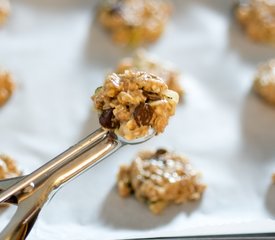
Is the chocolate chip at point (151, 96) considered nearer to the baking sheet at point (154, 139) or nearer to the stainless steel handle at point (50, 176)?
the stainless steel handle at point (50, 176)

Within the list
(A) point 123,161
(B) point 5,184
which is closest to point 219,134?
(A) point 123,161

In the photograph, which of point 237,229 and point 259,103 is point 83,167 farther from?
point 259,103

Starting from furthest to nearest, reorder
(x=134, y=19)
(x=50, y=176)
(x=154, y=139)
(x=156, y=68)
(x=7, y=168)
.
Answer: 1. (x=134, y=19)
2. (x=156, y=68)
3. (x=154, y=139)
4. (x=7, y=168)
5. (x=50, y=176)

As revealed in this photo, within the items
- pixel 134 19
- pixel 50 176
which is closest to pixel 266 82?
pixel 134 19

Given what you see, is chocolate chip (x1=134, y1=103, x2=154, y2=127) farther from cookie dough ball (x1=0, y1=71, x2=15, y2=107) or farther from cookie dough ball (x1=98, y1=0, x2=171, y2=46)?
cookie dough ball (x1=98, y1=0, x2=171, y2=46)

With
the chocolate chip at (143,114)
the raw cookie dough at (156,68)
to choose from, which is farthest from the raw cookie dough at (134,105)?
the raw cookie dough at (156,68)

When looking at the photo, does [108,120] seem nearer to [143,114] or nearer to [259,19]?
[143,114]
